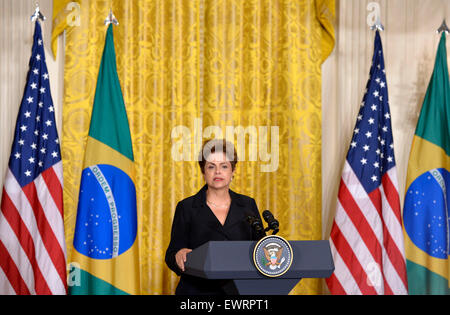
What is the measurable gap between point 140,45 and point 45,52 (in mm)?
838

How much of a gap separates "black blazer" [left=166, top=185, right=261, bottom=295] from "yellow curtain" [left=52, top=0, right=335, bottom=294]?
2.00m

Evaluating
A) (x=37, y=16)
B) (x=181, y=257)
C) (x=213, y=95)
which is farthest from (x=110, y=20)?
(x=181, y=257)

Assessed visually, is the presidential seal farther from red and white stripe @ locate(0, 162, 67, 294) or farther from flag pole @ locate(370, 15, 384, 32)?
flag pole @ locate(370, 15, 384, 32)

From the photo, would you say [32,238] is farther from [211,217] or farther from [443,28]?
[443,28]

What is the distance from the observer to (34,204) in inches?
183

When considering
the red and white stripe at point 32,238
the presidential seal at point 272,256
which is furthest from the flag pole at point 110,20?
the presidential seal at point 272,256

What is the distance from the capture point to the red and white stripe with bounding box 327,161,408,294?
4660 millimetres

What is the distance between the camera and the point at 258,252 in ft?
7.83

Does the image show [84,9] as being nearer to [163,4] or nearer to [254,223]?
[163,4]

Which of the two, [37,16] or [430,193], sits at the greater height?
[37,16]

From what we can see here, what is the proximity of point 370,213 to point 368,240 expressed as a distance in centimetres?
22

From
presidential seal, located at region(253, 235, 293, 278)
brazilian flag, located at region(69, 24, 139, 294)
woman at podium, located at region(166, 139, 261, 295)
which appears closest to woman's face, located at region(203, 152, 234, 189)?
woman at podium, located at region(166, 139, 261, 295)
